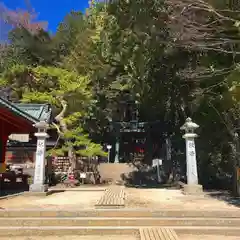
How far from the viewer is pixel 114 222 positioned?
7.11 meters

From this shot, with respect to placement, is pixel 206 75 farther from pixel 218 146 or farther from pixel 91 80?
pixel 91 80

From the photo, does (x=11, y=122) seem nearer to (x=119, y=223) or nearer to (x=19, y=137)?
(x=119, y=223)

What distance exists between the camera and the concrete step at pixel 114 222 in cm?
702

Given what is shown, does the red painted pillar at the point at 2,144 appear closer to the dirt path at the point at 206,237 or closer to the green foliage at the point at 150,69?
the green foliage at the point at 150,69

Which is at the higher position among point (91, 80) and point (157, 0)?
point (91, 80)

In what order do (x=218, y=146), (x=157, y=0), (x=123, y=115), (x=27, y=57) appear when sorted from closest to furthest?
(x=157, y=0) → (x=218, y=146) → (x=27, y=57) → (x=123, y=115)

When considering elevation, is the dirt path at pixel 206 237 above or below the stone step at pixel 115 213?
below

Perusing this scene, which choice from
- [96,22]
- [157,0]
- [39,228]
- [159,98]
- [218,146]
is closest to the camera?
[39,228]

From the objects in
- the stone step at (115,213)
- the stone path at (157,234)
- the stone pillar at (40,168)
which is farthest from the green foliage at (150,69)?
the stone pillar at (40,168)

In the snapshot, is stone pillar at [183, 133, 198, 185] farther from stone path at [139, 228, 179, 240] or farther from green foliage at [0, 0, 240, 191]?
stone path at [139, 228, 179, 240]

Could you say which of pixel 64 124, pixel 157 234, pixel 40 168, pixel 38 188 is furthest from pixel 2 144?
pixel 157 234

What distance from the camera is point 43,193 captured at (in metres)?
11.4

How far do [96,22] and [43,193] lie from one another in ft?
61.3

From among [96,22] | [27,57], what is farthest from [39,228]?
[27,57]
